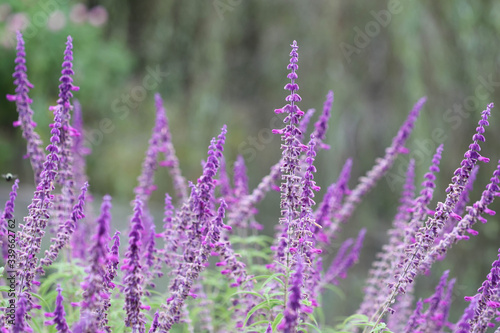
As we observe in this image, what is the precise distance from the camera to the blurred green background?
23.8 feet

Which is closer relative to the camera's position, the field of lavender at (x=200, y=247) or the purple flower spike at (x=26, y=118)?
the field of lavender at (x=200, y=247)

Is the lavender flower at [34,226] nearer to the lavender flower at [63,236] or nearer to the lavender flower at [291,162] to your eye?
the lavender flower at [63,236]

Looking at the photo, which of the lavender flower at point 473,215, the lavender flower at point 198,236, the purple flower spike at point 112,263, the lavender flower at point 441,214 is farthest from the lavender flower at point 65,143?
the lavender flower at point 473,215

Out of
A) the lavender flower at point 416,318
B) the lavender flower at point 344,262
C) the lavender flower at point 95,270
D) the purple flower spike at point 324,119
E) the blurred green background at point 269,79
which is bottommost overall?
the lavender flower at point 416,318

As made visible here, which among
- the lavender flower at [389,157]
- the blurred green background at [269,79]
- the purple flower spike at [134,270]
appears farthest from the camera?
the blurred green background at [269,79]

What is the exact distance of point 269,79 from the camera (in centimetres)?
953

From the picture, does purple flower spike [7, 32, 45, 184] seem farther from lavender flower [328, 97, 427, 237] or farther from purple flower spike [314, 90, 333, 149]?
lavender flower [328, 97, 427, 237]

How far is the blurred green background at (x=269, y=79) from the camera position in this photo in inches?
285

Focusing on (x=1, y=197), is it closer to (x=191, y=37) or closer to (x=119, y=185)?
(x=119, y=185)

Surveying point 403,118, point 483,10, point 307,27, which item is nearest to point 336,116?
point 403,118

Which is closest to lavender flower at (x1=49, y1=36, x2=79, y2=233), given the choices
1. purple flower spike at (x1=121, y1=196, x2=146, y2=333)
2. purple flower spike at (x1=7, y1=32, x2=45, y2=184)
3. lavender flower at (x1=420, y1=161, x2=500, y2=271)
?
purple flower spike at (x1=7, y1=32, x2=45, y2=184)

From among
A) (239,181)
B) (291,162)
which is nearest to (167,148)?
(239,181)

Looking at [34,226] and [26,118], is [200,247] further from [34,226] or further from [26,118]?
[26,118]

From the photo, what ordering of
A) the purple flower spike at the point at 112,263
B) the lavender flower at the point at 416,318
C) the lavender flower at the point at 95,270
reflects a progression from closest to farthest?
the lavender flower at the point at 95,270
the purple flower spike at the point at 112,263
the lavender flower at the point at 416,318
